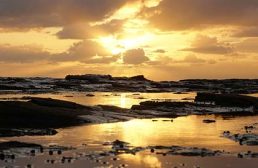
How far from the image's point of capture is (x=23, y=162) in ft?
77.7

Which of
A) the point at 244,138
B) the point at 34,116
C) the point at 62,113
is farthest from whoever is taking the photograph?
the point at 62,113

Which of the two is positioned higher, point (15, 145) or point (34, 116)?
point (34, 116)

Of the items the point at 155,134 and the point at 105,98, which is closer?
the point at 155,134

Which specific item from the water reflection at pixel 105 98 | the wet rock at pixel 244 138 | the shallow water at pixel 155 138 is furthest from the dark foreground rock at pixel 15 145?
the water reflection at pixel 105 98

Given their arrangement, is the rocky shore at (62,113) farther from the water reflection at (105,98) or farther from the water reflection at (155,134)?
the water reflection at (105,98)

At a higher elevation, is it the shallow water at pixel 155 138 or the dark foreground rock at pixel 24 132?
the dark foreground rock at pixel 24 132

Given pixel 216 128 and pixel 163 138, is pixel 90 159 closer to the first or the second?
pixel 163 138

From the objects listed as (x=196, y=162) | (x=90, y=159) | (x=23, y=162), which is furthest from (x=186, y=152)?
(x=23, y=162)

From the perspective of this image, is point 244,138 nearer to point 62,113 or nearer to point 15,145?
point 15,145

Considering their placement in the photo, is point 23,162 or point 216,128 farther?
point 216,128

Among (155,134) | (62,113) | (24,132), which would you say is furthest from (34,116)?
(155,134)

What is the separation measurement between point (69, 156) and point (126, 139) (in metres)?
7.87

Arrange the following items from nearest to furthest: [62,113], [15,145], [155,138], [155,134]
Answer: [15,145] < [155,138] < [155,134] < [62,113]

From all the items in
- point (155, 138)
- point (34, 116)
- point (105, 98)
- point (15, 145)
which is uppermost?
point (105, 98)
